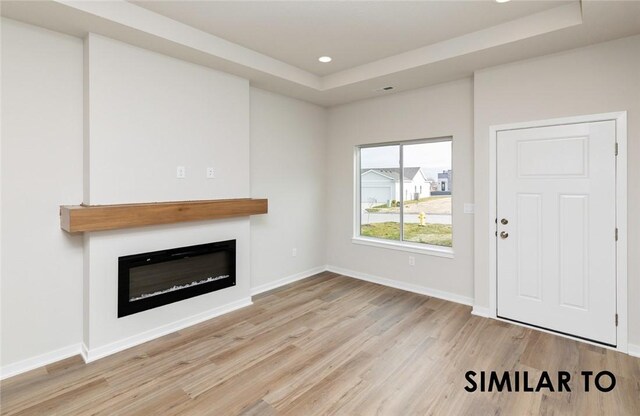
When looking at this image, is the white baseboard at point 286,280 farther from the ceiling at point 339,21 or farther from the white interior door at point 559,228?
the ceiling at point 339,21

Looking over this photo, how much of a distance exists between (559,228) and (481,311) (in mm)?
1151

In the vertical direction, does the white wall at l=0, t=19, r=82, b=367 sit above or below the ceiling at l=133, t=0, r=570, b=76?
below

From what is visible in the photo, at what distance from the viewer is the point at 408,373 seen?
2430 mm

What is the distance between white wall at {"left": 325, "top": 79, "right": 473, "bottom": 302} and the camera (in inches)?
147

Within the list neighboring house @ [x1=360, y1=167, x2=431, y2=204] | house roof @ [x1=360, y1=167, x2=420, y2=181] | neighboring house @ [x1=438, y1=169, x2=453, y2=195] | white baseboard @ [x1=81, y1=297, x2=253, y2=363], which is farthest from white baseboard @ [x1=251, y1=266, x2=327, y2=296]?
neighboring house @ [x1=438, y1=169, x2=453, y2=195]

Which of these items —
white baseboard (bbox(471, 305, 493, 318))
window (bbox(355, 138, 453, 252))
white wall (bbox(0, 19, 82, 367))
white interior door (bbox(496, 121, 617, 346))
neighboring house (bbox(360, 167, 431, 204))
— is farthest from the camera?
neighboring house (bbox(360, 167, 431, 204))

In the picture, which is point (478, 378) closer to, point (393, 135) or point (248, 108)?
point (393, 135)

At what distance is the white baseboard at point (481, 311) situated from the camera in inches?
135

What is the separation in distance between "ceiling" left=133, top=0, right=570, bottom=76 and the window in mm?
1425

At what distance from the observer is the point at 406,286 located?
4.29 m

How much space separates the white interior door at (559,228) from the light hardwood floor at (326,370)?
253 mm

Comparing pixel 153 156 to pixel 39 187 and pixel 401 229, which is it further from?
pixel 401 229

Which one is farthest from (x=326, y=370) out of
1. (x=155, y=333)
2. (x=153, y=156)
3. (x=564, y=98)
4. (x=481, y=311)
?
(x=564, y=98)

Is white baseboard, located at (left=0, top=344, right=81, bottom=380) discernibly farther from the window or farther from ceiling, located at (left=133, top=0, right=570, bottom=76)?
the window
